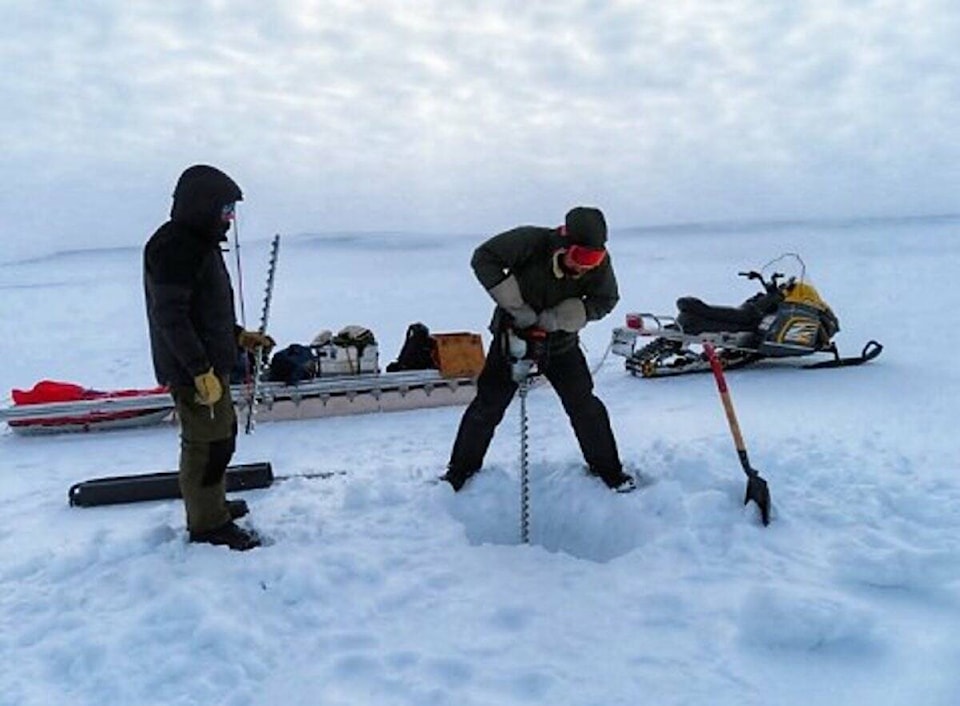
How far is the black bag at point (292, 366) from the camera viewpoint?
6.80 m

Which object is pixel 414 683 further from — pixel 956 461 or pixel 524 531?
pixel 956 461

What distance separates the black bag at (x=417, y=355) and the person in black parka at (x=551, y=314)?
9.49ft

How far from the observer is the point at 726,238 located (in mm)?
38281

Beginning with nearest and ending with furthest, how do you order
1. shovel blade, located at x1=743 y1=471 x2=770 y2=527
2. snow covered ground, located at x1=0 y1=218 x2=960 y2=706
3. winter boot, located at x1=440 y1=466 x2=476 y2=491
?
snow covered ground, located at x1=0 y1=218 x2=960 y2=706, shovel blade, located at x1=743 y1=471 x2=770 y2=527, winter boot, located at x1=440 y1=466 x2=476 y2=491

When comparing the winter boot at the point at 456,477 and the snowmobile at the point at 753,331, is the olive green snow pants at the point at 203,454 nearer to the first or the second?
the winter boot at the point at 456,477

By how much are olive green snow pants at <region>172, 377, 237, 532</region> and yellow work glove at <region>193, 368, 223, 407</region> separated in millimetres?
148

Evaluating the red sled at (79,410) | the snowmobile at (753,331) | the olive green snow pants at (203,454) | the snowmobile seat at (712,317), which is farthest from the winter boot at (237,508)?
the snowmobile seat at (712,317)

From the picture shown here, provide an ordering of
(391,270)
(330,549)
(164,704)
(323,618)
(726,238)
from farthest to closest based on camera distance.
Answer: (726,238) → (391,270) → (330,549) → (323,618) → (164,704)

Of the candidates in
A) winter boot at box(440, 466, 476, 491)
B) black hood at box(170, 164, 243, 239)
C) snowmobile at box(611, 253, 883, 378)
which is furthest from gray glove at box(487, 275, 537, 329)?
snowmobile at box(611, 253, 883, 378)

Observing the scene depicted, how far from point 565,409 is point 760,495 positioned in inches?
41.7

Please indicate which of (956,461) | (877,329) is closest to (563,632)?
(956,461)

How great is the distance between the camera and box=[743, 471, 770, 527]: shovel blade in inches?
149

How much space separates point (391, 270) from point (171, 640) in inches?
874

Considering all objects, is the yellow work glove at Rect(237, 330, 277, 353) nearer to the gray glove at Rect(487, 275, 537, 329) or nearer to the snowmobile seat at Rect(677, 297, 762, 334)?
the gray glove at Rect(487, 275, 537, 329)
